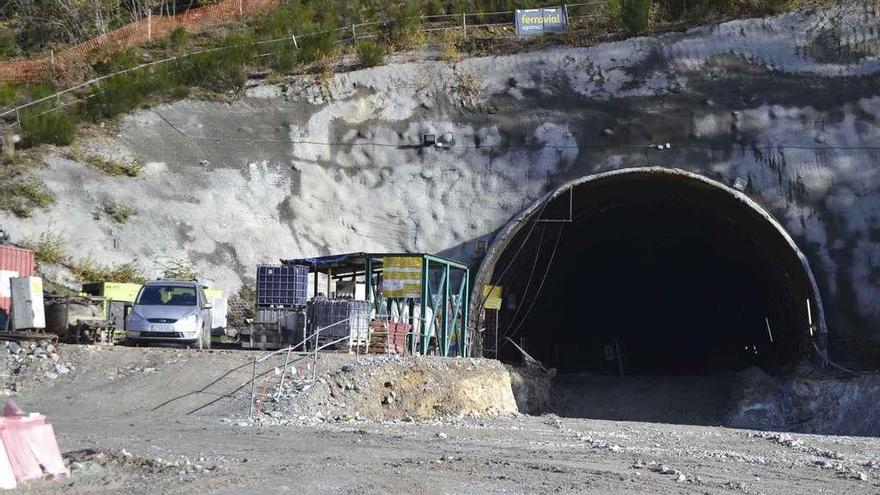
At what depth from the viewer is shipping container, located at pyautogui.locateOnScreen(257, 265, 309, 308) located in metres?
25.7

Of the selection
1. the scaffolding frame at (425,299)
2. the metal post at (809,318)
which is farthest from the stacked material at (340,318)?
the metal post at (809,318)

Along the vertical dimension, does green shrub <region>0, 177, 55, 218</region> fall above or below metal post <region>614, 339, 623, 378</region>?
above

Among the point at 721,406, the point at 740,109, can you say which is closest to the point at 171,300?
the point at 721,406

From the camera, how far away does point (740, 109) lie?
1380 inches

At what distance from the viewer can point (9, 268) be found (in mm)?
26391

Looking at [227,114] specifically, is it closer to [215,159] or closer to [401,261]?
[215,159]

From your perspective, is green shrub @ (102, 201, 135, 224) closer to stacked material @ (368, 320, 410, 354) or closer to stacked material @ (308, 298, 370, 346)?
stacked material @ (308, 298, 370, 346)

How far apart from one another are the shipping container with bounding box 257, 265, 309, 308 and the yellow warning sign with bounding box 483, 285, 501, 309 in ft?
26.8

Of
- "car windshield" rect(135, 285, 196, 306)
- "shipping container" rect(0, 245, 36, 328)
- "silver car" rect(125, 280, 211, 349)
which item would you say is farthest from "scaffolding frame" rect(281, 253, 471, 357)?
"shipping container" rect(0, 245, 36, 328)

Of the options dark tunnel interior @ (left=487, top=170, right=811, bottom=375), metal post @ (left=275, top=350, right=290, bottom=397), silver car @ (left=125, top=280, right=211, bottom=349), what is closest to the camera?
metal post @ (left=275, top=350, right=290, bottom=397)

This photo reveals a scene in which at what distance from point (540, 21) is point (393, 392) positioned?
21492mm

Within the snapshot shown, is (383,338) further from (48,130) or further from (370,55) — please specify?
(48,130)

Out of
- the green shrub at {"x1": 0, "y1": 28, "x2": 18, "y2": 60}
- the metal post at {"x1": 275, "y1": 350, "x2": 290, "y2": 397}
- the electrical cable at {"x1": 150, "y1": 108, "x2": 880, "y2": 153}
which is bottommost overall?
the metal post at {"x1": 275, "y1": 350, "x2": 290, "y2": 397}

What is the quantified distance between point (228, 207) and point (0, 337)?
480 inches
